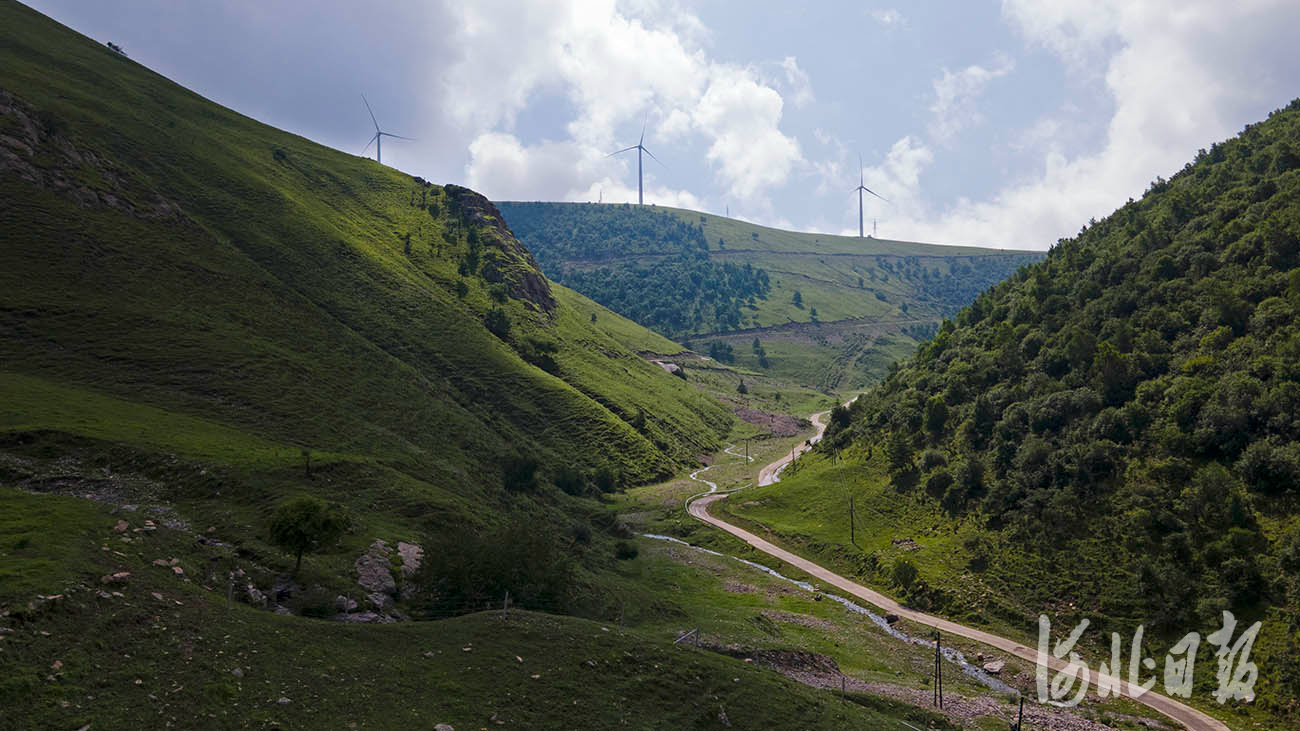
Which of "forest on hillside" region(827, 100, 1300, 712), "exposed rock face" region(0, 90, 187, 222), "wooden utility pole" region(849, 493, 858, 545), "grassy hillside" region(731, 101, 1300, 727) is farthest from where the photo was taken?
"wooden utility pole" region(849, 493, 858, 545)

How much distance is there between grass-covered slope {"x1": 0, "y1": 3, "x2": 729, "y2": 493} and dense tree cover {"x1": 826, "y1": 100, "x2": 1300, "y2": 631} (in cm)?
6791

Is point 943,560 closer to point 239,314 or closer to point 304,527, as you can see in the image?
point 304,527

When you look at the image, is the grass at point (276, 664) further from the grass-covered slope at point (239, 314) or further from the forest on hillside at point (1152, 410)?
the forest on hillside at point (1152, 410)

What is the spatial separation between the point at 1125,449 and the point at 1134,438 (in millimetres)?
1946

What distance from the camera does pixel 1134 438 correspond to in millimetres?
82562

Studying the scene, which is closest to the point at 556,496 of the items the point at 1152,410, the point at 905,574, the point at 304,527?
the point at 905,574

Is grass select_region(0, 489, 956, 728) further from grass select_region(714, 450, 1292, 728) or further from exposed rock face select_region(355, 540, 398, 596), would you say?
grass select_region(714, 450, 1292, 728)

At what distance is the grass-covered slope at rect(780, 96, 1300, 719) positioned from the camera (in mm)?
66125

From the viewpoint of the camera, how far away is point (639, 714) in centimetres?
3497

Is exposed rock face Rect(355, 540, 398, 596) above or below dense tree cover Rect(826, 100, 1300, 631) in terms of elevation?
below

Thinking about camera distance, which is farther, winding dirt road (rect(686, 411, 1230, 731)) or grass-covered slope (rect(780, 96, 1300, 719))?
grass-covered slope (rect(780, 96, 1300, 719))

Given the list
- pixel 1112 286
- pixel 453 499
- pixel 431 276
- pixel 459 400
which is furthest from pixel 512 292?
pixel 1112 286

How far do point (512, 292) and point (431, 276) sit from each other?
28199 millimetres

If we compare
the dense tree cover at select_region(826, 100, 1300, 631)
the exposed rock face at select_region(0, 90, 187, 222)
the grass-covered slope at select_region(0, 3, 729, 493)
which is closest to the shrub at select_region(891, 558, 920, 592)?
the dense tree cover at select_region(826, 100, 1300, 631)
